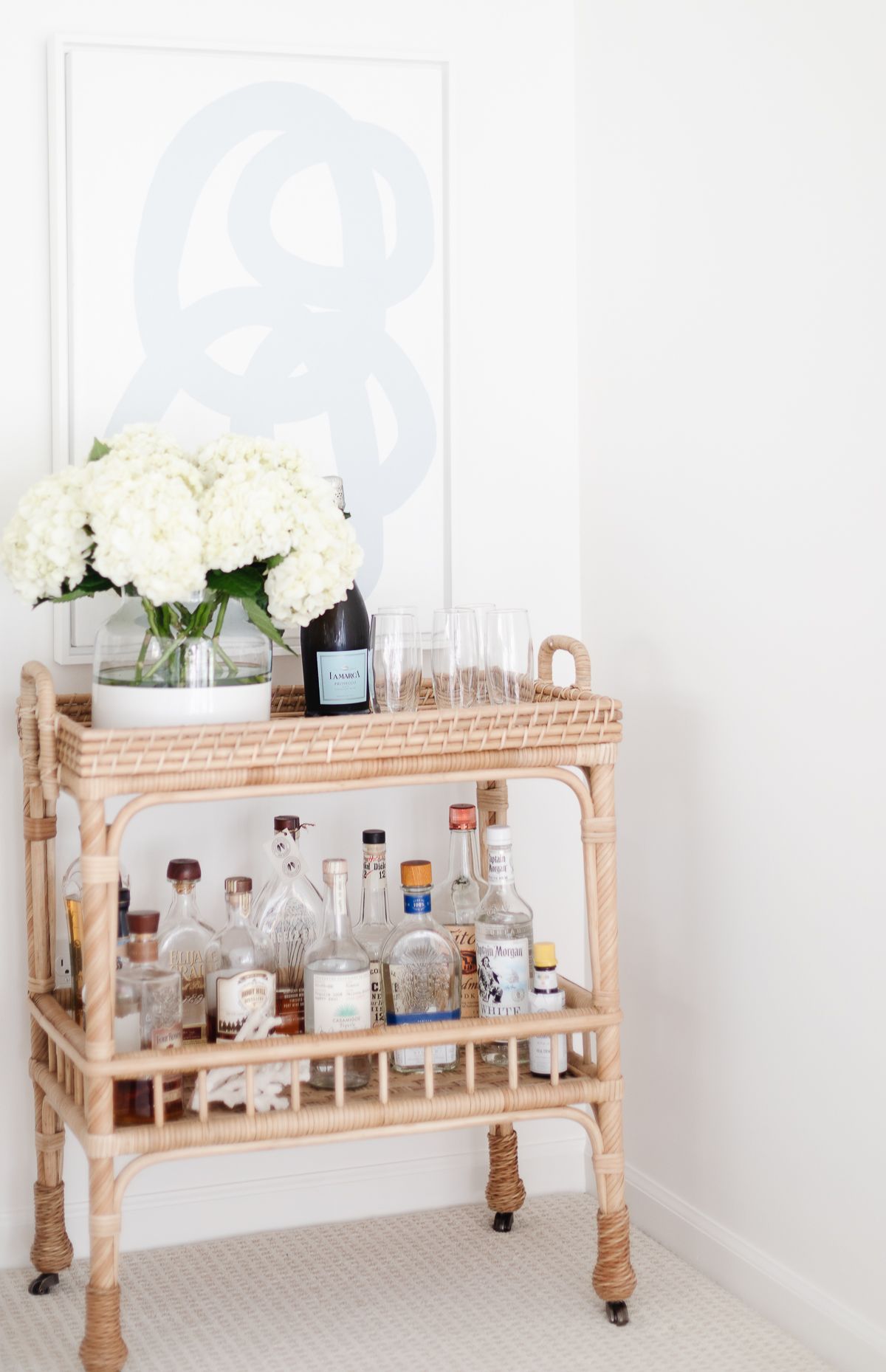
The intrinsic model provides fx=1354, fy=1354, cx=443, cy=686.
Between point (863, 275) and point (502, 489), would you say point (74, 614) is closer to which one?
point (502, 489)

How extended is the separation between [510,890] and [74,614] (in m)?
0.72

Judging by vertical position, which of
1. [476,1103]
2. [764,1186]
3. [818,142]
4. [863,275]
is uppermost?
[818,142]

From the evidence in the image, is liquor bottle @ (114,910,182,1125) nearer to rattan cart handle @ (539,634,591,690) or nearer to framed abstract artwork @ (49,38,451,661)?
framed abstract artwork @ (49,38,451,661)

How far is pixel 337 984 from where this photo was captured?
63.7 inches

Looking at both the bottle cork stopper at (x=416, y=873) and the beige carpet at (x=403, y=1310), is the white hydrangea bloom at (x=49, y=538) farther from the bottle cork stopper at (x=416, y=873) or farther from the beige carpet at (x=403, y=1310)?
the beige carpet at (x=403, y=1310)

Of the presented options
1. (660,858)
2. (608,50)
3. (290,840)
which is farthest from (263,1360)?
(608,50)

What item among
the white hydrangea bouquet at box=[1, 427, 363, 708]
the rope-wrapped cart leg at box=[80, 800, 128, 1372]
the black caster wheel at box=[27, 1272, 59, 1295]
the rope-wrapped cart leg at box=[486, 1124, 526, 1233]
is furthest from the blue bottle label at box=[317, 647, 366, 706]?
the black caster wheel at box=[27, 1272, 59, 1295]

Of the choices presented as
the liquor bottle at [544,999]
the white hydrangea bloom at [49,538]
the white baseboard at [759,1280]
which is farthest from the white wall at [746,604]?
the white hydrangea bloom at [49,538]

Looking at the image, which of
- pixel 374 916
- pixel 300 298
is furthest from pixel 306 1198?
pixel 300 298

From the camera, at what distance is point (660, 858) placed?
193cm

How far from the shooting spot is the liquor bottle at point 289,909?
68.9 inches

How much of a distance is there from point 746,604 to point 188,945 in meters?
0.83

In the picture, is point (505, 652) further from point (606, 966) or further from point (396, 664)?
point (606, 966)

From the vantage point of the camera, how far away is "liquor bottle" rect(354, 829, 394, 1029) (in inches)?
69.1
